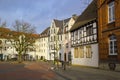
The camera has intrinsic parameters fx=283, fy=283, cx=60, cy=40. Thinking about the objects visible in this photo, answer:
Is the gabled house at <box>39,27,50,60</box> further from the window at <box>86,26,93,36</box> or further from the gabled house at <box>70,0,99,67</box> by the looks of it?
the window at <box>86,26,93,36</box>

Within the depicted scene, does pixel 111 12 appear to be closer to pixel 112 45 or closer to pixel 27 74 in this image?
pixel 112 45

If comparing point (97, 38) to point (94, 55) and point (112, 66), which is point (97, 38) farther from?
point (112, 66)

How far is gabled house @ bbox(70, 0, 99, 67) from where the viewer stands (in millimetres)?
40941

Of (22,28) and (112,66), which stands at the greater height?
(22,28)

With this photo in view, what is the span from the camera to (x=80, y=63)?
4784 cm

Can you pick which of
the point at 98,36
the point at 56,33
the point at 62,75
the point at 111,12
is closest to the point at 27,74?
the point at 62,75

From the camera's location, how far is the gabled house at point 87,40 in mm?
40941

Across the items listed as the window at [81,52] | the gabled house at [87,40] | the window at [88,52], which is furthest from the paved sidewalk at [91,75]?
the window at [81,52]

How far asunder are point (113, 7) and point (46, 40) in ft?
248

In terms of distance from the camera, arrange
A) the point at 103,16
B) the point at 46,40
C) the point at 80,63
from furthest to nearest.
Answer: the point at 46,40, the point at 80,63, the point at 103,16

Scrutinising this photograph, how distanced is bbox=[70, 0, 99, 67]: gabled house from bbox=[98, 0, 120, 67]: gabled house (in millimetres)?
3016

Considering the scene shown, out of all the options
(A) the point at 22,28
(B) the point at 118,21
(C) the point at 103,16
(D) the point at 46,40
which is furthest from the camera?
(D) the point at 46,40

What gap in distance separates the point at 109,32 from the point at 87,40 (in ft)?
33.9

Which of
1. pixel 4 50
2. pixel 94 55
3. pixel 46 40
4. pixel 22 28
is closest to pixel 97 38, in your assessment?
pixel 94 55
